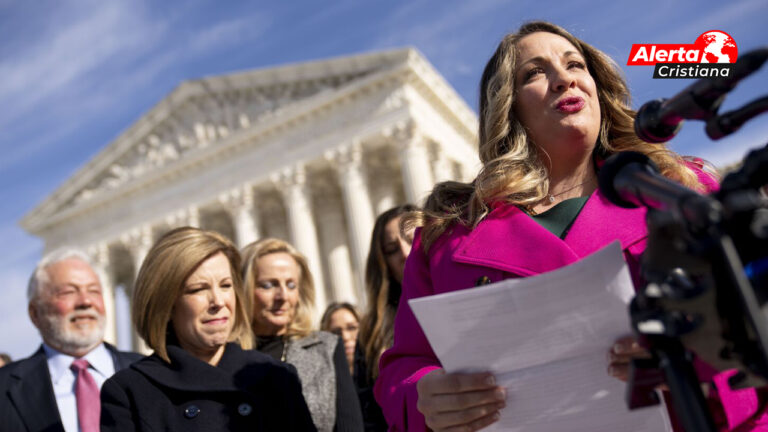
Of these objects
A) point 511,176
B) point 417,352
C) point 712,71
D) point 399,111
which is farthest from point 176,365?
point 399,111

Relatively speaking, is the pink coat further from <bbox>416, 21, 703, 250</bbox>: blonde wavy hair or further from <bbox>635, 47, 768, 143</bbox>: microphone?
<bbox>635, 47, 768, 143</bbox>: microphone

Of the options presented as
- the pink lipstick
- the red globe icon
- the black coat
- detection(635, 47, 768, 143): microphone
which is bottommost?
the black coat

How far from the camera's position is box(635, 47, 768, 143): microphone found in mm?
1465

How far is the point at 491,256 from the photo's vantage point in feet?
8.23

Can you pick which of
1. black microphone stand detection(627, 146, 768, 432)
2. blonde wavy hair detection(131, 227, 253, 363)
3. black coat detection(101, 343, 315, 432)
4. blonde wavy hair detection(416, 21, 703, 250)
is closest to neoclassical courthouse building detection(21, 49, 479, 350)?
blonde wavy hair detection(131, 227, 253, 363)

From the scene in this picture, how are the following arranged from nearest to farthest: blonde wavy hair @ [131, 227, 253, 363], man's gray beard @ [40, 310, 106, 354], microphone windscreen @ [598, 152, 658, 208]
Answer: microphone windscreen @ [598, 152, 658, 208]
blonde wavy hair @ [131, 227, 253, 363]
man's gray beard @ [40, 310, 106, 354]

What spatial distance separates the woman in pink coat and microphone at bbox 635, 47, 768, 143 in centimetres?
59

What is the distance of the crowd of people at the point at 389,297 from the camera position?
2432mm

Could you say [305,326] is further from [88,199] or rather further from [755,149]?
[88,199]

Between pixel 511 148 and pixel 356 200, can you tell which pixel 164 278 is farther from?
pixel 356 200

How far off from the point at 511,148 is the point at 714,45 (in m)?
2.20

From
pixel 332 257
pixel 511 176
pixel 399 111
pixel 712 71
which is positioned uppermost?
pixel 399 111

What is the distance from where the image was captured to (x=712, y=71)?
355 cm

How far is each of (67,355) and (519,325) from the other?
15.6 ft
